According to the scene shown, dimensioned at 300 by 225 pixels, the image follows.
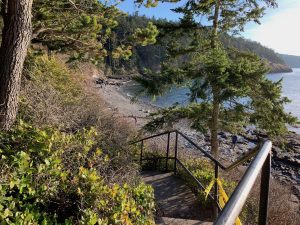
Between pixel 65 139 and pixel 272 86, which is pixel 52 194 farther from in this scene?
pixel 272 86

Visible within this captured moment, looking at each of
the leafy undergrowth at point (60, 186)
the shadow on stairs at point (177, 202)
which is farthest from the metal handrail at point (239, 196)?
the shadow on stairs at point (177, 202)

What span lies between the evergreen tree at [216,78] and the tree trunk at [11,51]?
508cm

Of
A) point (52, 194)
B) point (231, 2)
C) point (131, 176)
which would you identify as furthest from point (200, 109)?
point (52, 194)

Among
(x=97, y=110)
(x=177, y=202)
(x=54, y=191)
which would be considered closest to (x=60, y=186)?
(x=54, y=191)

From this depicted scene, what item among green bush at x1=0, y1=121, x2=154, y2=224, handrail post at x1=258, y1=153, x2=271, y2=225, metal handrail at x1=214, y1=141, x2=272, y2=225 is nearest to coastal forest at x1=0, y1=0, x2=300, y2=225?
green bush at x1=0, y1=121, x2=154, y2=224

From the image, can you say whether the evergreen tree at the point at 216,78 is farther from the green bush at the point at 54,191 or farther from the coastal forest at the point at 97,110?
the green bush at the point at 54,191

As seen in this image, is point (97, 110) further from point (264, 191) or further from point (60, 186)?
point (264, 191)

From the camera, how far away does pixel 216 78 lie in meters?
8.71

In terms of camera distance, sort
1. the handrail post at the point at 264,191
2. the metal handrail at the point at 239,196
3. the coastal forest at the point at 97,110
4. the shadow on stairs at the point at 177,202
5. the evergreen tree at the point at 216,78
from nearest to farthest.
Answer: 1. the metal handrail at the point at 239,196
2. the handrail post at the point at 264,191
3. the coastal forest at the point at 97,110
4. the shadow on stairs at the point at 177,202
5. the evergreen tree at the point at 216,78

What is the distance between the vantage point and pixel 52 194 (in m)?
2.92

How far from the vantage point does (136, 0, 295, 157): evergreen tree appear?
9016 mm

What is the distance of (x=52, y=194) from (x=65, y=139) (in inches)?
33.9

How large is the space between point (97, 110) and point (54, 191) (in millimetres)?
5759

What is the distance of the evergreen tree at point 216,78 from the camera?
355 inches
